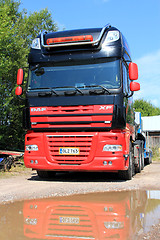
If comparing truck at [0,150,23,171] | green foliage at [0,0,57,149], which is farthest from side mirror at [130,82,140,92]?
green foliage at [0,0,57,149]

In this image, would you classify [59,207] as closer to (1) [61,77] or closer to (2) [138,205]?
(2) [138,205]

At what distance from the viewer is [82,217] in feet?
14.6

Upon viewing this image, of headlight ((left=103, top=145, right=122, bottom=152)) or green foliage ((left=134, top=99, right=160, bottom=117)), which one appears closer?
headlight ((left=103, top=145, right=122, bottom=152))

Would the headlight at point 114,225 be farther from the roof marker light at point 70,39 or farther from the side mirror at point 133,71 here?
the roof marker light at point 70,39

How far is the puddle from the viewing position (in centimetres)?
365

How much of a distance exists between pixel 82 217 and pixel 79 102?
3.69 m

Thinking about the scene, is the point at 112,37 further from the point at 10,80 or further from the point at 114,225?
the point at 10,80

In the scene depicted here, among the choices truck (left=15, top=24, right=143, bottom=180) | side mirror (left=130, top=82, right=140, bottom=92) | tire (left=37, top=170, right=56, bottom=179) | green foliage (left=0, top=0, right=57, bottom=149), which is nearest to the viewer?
truck (left=15, top=24, right=143, bottom=180)

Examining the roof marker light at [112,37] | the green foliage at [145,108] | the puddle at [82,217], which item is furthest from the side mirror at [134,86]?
the green foliage at [145,108]

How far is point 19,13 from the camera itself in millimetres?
25000

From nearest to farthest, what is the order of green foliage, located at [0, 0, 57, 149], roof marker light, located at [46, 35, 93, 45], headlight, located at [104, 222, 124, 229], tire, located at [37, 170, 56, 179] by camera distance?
headlight, located at [104, 222, 124, 229], roof marker light, located at [46, 35, 93, 45], tire, located at [37, 170, 56, 179], green foliage, located at [0, 0, 57, 149]

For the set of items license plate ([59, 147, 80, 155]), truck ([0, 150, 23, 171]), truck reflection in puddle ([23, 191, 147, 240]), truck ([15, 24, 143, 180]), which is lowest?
truck ([0, 150, 23, 171])

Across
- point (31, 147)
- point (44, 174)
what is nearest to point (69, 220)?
point (31, 147)

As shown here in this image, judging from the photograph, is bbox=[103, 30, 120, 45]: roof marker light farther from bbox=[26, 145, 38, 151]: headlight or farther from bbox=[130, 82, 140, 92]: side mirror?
bbox=[26, 145, 38, 151]: headlight
